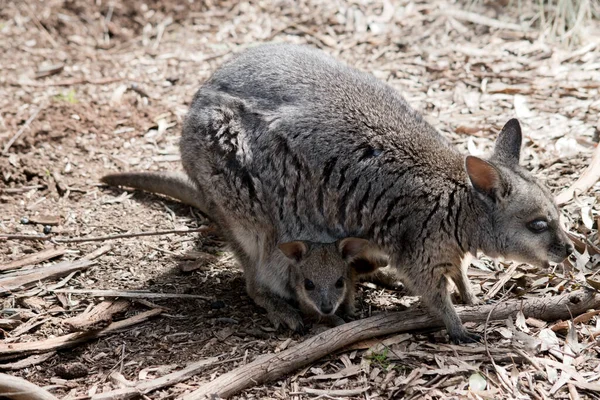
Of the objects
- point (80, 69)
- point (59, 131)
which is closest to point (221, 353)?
point (59, 131)

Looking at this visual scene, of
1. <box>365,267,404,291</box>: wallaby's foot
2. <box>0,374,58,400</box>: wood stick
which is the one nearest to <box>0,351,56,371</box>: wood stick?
<box>0,374,58,400</box>: wood stick

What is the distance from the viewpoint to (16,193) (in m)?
7.58

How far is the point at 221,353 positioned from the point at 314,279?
920 mm

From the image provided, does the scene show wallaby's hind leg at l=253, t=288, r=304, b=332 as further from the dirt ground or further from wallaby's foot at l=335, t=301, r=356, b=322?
wallaby's foot at l=335, t=301, r=356, b=322

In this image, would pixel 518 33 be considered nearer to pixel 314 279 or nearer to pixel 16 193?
pixel 314 279

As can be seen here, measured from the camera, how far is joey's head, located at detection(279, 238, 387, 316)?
600 centimetres

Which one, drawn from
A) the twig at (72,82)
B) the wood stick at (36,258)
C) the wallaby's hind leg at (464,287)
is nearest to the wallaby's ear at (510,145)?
the wallaby's hind leg at (464,287)

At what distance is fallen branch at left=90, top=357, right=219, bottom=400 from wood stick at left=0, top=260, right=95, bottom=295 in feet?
5.28

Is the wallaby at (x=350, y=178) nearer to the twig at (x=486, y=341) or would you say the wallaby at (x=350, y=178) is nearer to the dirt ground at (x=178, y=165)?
the twig at (x=486, y=341)

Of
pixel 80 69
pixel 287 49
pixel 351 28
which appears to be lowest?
pixel 80 69

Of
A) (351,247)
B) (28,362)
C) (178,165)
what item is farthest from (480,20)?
(28,362)

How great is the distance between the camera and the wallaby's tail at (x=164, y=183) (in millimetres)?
7312

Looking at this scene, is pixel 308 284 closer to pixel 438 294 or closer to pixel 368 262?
pixel 368 262

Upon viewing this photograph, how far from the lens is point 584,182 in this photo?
6.84m
